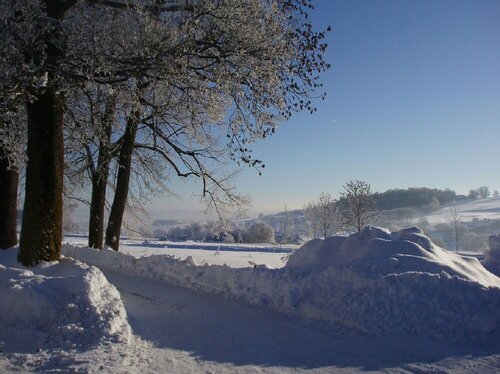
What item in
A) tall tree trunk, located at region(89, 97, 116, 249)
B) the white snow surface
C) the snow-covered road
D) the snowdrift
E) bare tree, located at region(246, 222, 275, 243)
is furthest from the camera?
bare tree, located at region(246, 222, 275, 243)

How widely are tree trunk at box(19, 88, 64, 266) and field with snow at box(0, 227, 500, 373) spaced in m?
0.58

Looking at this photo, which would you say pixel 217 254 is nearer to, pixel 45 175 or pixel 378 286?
pixel 45 175

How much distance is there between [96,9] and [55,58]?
2620 mm

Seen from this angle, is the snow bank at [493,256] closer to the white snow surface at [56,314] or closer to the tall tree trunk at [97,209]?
the white snow surface at [56,314]

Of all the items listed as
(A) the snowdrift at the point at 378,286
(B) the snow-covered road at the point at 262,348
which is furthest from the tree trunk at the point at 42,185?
(A) the snowdrift at the point at 378,286

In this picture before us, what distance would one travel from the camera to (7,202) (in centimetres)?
1155

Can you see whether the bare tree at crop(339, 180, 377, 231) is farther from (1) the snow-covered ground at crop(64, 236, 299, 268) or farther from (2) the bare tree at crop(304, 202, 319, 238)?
(2) the bare tree at crop(304, 202, 319, 238)

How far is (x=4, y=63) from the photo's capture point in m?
7.39

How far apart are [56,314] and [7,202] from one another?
709 centimetres

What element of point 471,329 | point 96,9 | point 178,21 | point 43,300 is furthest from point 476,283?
point 96,9

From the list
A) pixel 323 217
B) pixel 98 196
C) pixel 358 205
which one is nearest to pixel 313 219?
pixel 323 217

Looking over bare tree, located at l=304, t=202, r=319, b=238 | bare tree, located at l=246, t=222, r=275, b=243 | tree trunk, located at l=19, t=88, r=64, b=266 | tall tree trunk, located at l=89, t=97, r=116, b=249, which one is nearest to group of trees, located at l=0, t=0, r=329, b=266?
tree trunk, located at l=19, t=88, r=64, b=266

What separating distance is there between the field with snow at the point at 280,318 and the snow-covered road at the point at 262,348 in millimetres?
17

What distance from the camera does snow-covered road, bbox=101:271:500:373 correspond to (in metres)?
5.17
